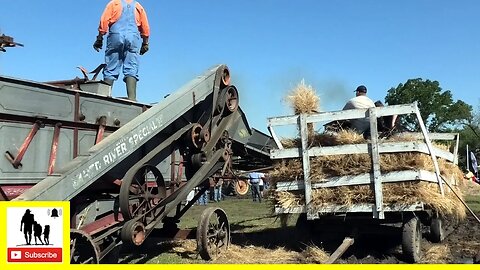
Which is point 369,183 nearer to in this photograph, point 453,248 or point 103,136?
point 453,248

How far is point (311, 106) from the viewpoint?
7703 mm

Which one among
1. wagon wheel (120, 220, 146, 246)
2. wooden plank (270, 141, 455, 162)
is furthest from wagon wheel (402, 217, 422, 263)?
wagon wheel (120, 220, 146, 246)

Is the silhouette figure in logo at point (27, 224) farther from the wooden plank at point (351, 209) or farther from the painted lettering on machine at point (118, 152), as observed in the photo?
the wooden plank at point (351, 209)

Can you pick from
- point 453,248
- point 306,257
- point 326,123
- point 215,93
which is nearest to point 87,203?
point 215,93

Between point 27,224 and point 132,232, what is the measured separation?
141 centimetres

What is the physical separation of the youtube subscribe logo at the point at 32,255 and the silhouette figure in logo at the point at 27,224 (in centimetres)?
9

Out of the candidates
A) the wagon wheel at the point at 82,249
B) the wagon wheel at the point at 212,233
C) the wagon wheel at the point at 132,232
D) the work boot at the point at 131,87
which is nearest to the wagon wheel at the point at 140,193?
the wagon wheel at the point at 132,232

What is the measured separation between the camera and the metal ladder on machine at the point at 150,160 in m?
5.13

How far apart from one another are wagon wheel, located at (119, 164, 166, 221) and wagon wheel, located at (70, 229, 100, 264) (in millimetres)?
563

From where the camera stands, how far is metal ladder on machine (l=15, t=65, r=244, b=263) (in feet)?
16.8

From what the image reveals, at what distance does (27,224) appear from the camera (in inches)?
179

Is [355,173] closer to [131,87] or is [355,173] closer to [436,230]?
[436,230]

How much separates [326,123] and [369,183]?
1.28 meters

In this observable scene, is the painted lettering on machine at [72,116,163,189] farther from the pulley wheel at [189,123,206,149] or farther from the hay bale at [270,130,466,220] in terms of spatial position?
the hay bale at [270,130,466,220]
